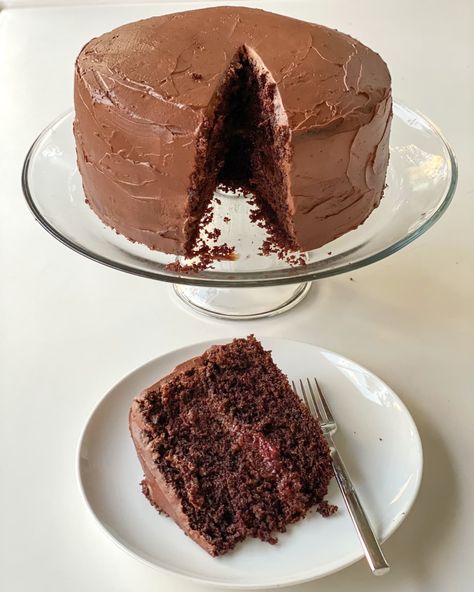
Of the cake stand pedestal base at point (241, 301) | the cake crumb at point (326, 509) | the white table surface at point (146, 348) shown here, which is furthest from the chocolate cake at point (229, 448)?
the cake stand pedestal base at point (241, 301)

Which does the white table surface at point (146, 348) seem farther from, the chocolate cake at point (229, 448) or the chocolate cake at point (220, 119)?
the chocolate cake at point (220, 119)

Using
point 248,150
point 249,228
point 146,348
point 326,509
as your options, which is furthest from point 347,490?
point 248,150

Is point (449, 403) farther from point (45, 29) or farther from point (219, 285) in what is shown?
point (45, 29)

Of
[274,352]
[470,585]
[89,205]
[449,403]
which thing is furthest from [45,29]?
[470,585]

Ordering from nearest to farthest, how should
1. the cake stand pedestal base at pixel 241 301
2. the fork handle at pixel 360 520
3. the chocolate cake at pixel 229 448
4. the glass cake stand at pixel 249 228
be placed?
the fork handle at pixel 360 520, the chocolate cake at pixel 229 448, the glass cake stand at pixel 249 228, the cake stand pedestal base at pixel 241 301

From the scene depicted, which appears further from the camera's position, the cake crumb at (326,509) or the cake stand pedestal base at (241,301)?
the cake stand pedestal base at (241,301)

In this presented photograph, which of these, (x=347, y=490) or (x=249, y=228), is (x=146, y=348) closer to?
(x=249, y=228)

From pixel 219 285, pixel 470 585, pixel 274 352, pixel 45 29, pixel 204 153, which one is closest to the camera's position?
pixel 470 585

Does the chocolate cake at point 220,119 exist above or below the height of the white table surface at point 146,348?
above
